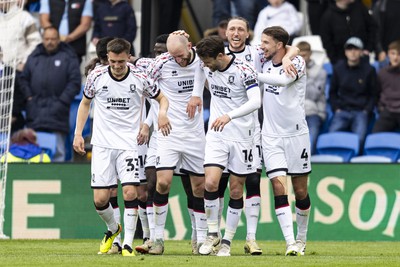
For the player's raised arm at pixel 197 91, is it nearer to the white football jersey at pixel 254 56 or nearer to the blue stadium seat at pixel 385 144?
the white football jersey at pixel 254 56

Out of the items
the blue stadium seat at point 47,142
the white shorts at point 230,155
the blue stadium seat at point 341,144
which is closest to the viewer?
the white shorts at point 230,155

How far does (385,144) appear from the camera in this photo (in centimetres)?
1912

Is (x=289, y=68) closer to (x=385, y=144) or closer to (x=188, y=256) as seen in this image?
(x=188, y=256)

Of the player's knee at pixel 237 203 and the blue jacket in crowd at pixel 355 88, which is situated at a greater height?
the blue jacket in crowd at pixel 355 88

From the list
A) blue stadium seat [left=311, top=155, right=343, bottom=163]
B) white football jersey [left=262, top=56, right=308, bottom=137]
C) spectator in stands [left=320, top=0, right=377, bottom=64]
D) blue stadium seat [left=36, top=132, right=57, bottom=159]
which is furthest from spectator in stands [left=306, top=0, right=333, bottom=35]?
white football jersey [left=262, top=56, right=308, bottom=137]

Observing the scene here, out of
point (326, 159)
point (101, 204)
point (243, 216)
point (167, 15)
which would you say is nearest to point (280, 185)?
point (101, 204)

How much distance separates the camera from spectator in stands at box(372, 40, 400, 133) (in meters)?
19.5

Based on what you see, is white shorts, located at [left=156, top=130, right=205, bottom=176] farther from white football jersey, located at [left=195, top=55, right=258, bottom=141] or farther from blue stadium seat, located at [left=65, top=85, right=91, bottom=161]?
blue stadium seat, located at [left=65, top=85, right=91, bottom=161]

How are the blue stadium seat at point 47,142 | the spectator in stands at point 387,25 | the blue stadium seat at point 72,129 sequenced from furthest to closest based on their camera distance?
the spectator in stands at point 387,25, the blue stadium seat at point 72,129, the blue stadium seat at point 47,142

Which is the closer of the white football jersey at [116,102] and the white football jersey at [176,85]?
the white football jersey at [116,102]

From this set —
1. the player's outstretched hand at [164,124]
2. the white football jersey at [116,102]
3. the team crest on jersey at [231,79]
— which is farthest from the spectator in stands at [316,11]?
the player's outstretched hand at [164,124]

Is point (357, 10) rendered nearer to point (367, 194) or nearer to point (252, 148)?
point (367, 194)

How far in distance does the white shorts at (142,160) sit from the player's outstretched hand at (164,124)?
4.91 feet

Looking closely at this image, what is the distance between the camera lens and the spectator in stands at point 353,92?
19.5 meters
